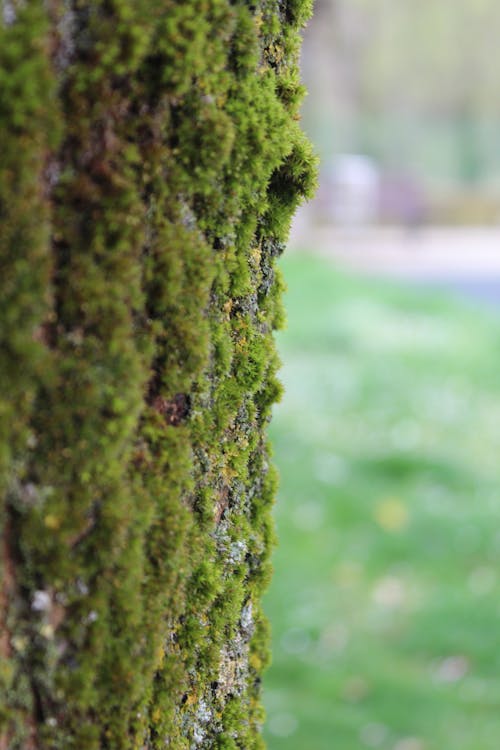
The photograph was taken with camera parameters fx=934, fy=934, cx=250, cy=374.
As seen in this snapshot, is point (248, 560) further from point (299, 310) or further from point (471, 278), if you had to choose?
point (471, 278)

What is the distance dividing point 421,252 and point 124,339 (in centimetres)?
2196

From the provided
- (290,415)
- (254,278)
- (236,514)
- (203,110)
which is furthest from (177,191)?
(290,415)

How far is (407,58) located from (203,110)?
3188cm

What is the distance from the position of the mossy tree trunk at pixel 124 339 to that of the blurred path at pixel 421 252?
1510 centimetres

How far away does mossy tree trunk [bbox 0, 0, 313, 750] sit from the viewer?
40.1 inches

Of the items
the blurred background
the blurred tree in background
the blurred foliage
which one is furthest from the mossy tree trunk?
the blurred tree in background

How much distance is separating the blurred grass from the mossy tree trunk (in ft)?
10.4

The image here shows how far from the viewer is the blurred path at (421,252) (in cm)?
1837

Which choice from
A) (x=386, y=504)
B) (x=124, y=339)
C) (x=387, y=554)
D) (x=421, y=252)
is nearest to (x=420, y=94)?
(x=421, y=252)

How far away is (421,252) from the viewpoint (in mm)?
22438

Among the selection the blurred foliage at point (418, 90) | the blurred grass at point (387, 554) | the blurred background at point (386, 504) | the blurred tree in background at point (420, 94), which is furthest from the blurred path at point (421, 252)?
the blurred grass at point (387, 554)

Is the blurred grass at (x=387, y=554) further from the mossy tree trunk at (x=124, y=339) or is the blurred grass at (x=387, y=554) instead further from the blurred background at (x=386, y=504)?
the mossy tree trunk at (x=124, y=339)

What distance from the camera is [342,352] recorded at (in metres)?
11.4

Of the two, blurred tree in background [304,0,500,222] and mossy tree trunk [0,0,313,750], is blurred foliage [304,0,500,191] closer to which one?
blurred tree in background [304,0,500,222]
